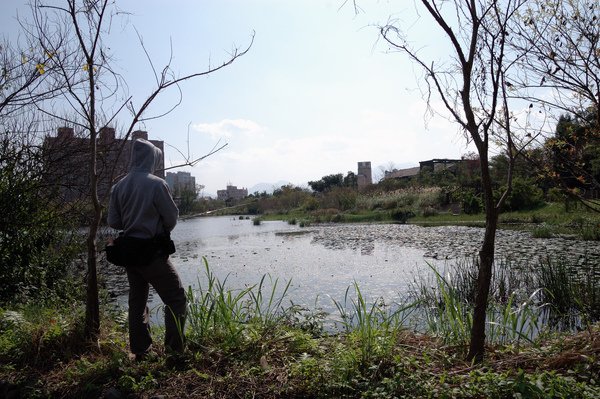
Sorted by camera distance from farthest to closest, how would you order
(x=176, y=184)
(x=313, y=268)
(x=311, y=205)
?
(x=311, y=205) → (x=176, y=184) → (x=313, y=268)

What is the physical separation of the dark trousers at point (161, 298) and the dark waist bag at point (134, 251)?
0.21 ft

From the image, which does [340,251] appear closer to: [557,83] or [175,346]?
[557,83]

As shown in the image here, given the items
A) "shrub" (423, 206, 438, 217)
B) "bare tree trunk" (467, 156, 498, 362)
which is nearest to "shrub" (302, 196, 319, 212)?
"shrub" (423, 206, 438, 217)

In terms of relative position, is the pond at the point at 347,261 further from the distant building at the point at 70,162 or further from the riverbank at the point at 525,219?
the distant building at the point at 70,162

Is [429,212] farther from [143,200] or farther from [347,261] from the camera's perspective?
[143,200]

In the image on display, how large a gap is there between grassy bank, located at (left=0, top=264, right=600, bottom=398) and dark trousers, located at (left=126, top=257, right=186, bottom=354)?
0.12m

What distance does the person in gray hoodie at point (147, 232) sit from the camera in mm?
2992

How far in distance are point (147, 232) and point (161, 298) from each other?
17.8 inches

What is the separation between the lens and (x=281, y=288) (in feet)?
27.9

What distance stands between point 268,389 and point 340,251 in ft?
40.4

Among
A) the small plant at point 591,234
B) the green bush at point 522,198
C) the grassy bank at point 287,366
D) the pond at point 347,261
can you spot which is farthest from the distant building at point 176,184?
the green bush at point 522,198

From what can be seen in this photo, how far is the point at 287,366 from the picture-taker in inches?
113

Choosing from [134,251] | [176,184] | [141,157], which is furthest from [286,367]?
[176,184]

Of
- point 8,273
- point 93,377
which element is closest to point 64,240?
point 8,273
